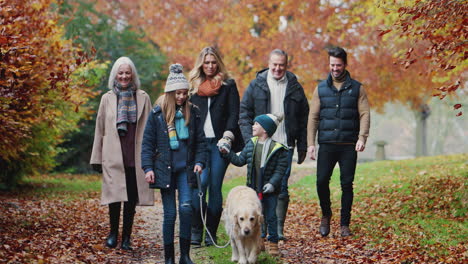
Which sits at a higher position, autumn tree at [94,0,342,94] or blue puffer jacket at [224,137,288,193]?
autumn tree at [94,0,342,94]

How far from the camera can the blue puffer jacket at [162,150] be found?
564 centimetres

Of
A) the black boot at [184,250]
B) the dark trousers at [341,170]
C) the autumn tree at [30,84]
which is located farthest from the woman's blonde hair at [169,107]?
the dark trousers at [341,170]

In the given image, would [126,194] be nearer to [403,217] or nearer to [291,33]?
[403,217]

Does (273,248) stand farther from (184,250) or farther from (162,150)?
(162,150)

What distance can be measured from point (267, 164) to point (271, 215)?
0.57 meters

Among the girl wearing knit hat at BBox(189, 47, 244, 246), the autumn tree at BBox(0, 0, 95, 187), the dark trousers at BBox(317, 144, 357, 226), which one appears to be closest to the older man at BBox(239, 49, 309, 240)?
the girl wearing knit hat at BBox(189, 47, 244, 246)

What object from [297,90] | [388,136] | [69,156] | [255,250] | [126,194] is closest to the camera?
[255,250]

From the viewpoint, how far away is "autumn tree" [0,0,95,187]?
6.92m

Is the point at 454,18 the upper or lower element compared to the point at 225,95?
upper

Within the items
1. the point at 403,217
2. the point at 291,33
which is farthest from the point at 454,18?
the point at 291,33

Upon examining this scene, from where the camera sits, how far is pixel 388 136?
62.8 meters

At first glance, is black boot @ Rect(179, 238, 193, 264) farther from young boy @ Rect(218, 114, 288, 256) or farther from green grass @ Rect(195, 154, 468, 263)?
young boy @ Rect(218, 114, 288, 256)

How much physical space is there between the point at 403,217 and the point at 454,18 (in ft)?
11.3

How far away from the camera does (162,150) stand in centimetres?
570
